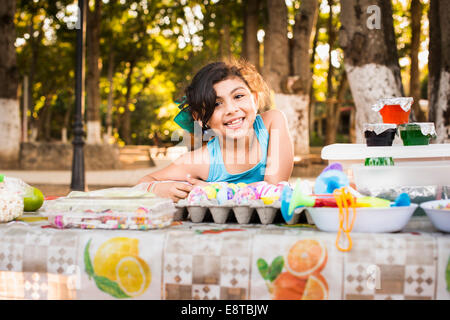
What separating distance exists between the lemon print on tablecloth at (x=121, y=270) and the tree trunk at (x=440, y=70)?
5.59 m

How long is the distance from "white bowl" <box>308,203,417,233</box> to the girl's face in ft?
3.36

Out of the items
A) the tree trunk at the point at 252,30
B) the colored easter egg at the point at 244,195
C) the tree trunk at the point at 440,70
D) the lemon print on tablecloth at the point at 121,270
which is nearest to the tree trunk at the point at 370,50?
the tree trunk at the point at 440,70

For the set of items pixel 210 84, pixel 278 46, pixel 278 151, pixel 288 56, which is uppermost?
pixel 278 46

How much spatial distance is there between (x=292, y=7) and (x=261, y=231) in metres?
22.7

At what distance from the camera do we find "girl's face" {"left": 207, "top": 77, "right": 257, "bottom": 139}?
2582 millimetres

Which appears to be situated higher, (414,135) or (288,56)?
(288,56)

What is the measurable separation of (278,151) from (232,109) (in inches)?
16.2

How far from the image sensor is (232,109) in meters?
2.58

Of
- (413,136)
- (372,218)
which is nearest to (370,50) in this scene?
(413,136)

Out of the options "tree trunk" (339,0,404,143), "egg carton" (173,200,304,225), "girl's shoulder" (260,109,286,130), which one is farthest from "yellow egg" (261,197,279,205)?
→ "tree trunk" (339,0,404,143)

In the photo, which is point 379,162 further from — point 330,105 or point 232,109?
point 330,105

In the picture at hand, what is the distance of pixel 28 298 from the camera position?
171 cm

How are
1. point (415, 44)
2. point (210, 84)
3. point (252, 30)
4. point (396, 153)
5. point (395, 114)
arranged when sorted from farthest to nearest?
point (252, 30), point (415, 44), point (210, 84), point (395, 114), point (396, 153)

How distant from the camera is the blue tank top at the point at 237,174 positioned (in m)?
2.77
